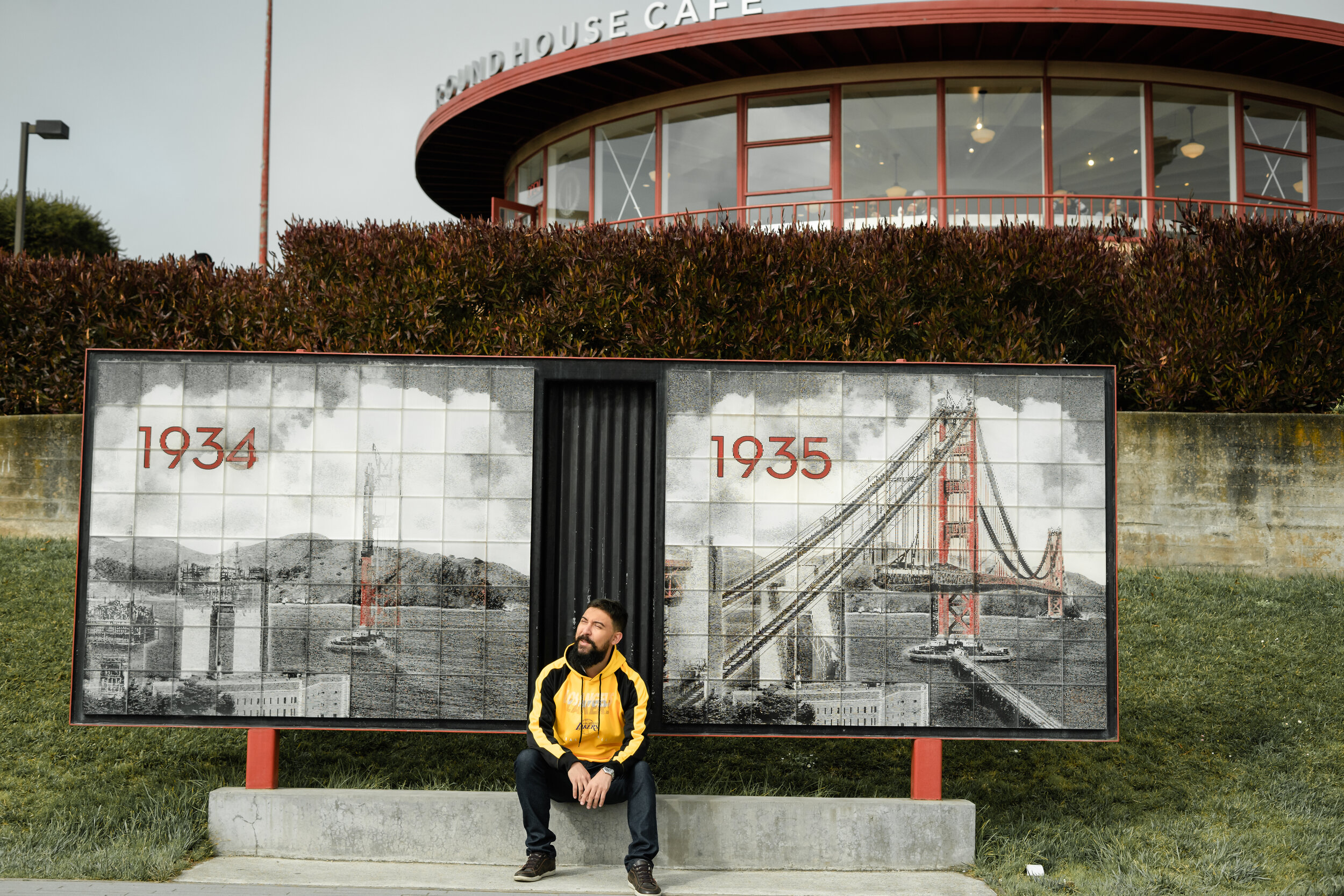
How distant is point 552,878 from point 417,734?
2234 millimetres

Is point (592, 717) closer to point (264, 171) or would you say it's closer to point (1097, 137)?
point (1097, 137)

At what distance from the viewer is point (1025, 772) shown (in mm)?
6301

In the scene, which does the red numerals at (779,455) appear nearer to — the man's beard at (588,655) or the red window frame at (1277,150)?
the man's beard at (588,655)

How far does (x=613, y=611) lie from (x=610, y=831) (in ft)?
3.95

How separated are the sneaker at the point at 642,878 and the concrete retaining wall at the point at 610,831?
38cm

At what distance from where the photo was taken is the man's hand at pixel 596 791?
16.0 feet

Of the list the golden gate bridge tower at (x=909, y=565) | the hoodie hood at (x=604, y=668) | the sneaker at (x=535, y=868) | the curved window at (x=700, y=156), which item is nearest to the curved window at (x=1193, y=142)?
the curved window at (x=700, y=156)

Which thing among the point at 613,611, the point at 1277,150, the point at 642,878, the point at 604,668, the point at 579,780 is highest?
the point at 1277,150

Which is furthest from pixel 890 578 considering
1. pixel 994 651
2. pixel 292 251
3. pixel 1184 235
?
pixel 292 251

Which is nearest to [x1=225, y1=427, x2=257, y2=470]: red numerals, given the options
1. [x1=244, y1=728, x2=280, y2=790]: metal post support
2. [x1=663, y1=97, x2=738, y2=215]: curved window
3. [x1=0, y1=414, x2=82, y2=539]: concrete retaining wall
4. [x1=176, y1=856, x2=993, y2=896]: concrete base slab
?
[x1=244, y1=728, x2=280, y2=790]: metal post support

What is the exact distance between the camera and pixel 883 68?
16.1 m

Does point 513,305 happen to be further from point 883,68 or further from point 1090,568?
point 883,68

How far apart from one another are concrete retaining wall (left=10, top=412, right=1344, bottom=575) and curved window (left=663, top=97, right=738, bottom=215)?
9.20m

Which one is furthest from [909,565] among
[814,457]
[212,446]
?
[212,446]
